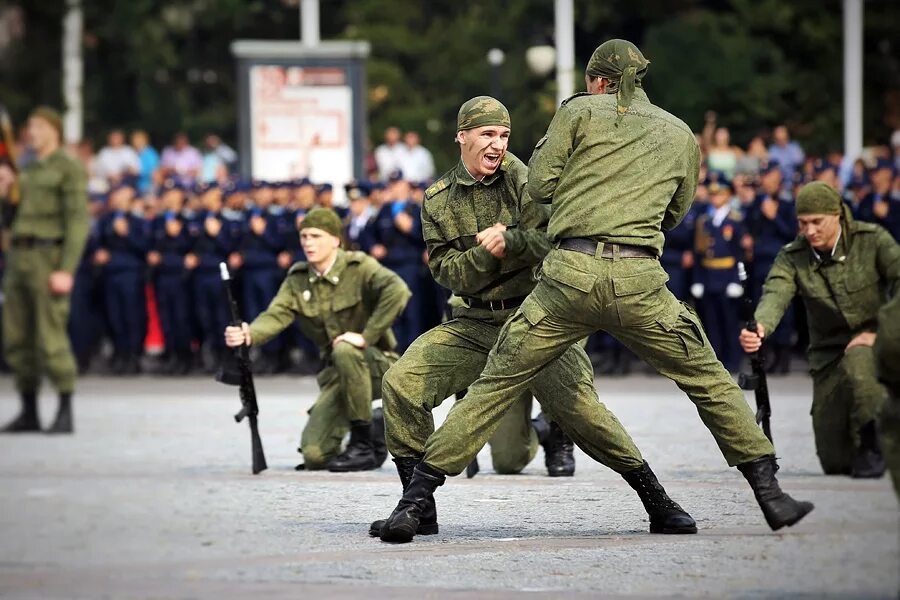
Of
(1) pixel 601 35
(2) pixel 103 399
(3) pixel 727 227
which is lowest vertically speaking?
(2) pixel 103 399

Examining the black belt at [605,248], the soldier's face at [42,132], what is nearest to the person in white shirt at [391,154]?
the soldier's face at [42,132]

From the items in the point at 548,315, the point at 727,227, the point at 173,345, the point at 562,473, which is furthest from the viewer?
the point at 173,345

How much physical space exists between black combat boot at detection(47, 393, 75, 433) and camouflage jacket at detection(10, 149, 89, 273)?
0.93 metres

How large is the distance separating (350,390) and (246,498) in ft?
5.07

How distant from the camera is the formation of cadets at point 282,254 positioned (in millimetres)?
18500

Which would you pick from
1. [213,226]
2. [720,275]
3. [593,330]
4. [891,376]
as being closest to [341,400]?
[593,330]

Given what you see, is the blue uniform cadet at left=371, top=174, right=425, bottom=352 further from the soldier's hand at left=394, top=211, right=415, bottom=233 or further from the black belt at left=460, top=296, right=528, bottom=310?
the black belt at left=460, top=296, right=528, bottom=310

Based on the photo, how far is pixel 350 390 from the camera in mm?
11383

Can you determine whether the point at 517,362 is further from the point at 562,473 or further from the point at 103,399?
the point at 103,399

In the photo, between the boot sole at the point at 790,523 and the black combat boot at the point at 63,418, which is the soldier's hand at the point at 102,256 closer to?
the black combat boot at the point at 63,418

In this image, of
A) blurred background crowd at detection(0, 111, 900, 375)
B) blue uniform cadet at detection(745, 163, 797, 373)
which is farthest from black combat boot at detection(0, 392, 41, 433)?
blue uniform cadet at detection(745, 163, 797, 373)

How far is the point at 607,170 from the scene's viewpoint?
311 inches

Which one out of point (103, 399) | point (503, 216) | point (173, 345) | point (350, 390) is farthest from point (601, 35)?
point (503, 216)

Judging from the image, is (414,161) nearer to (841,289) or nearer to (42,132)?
(42,132)
